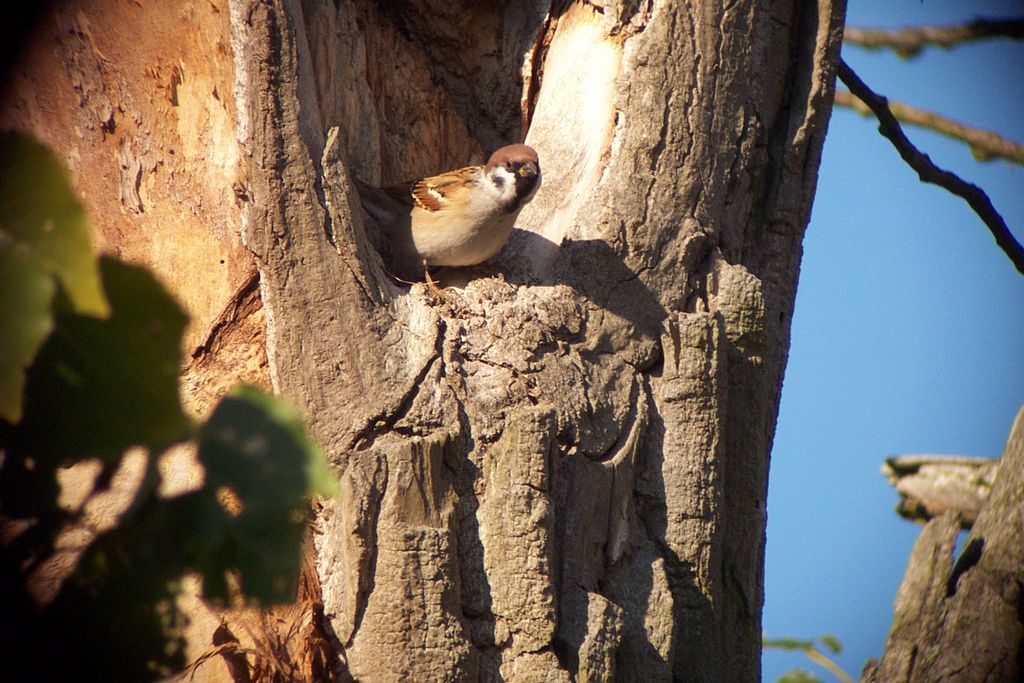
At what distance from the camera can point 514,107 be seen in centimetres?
372

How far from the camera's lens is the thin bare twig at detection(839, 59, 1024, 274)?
126 inches

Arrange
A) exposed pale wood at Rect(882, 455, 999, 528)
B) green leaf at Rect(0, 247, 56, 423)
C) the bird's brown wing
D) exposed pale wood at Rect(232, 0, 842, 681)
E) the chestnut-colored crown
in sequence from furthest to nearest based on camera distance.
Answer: exposed pale wood at Rect(882, 455, 999, 528)
the bird's brown wing
the chestnut-colored crown
exposed pale wood at Rect(232, 0, 842, 681)
green leaf at Rect(0, 247, 56, 423)

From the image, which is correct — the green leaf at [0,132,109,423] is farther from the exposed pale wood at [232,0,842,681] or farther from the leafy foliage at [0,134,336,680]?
the exposed pale wood at [232,0,842,681]

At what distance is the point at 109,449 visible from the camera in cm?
76

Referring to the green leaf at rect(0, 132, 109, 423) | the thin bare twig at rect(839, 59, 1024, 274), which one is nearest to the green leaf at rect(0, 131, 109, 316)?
the green leaf at rect(0, 132, 109, 423)

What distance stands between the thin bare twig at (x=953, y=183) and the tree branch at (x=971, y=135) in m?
0.45

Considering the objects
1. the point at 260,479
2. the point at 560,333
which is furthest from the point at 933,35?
the point at 260,479

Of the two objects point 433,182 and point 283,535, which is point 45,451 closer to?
point 283,535

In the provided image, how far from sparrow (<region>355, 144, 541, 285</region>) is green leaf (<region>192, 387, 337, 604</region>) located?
2.39m

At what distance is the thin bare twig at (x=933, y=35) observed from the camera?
3.60 meters

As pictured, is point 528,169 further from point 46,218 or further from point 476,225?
point 46,218

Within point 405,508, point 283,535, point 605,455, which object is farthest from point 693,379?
point 283,535

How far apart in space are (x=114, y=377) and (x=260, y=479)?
0.46 ft

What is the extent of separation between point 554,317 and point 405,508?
0.75 metres
